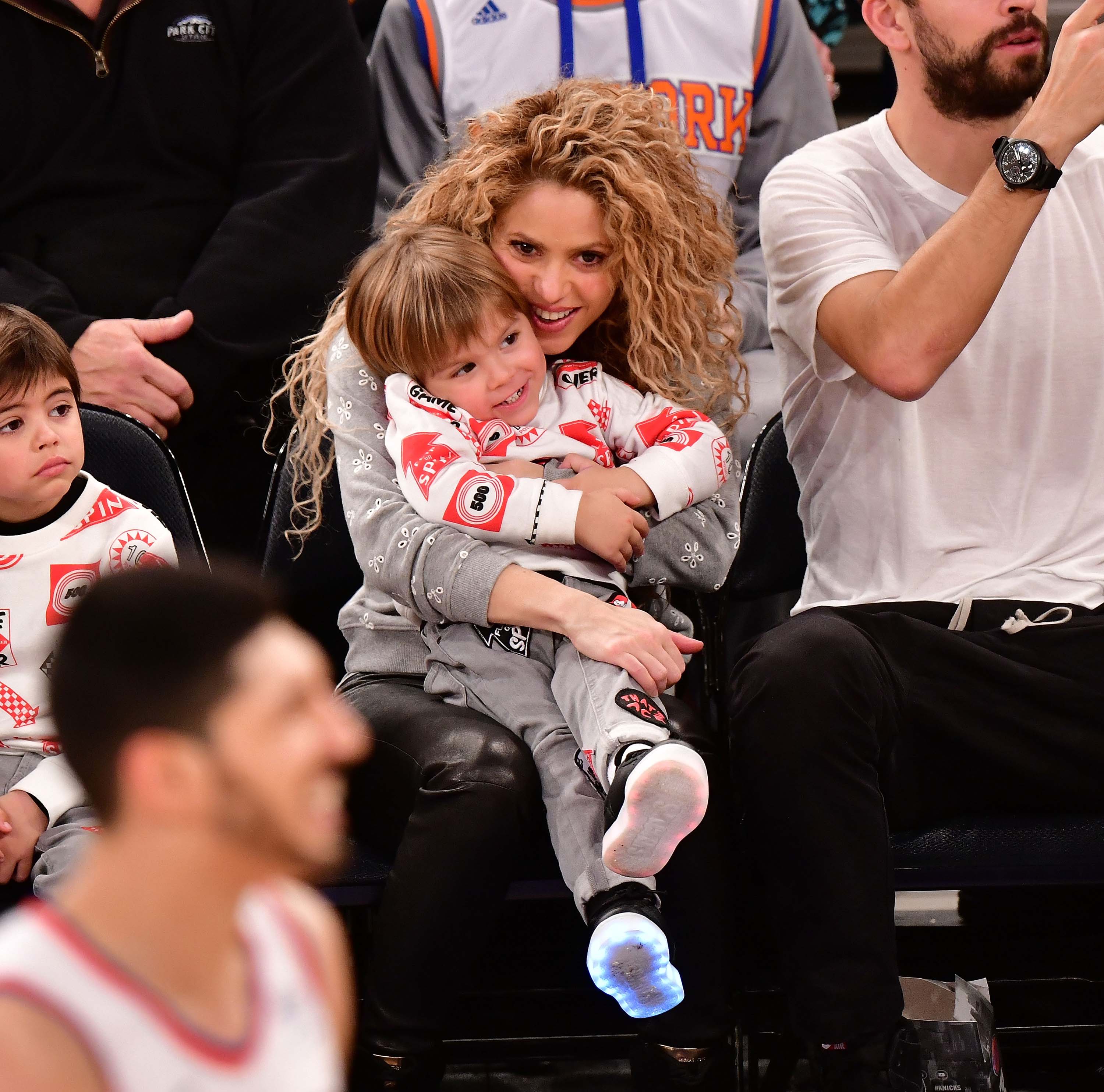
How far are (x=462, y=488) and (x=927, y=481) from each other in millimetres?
661

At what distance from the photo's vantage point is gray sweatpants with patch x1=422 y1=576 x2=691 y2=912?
1.56 m

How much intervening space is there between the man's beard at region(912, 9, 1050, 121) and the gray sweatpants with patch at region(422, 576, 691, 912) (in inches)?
32.8

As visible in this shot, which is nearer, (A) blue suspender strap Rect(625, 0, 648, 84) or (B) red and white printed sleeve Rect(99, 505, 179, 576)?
(B) red and white printed sleeve Rect(99, 505, 179, 576)

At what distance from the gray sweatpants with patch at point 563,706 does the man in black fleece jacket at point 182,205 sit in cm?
83

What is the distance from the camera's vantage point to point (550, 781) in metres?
1.65

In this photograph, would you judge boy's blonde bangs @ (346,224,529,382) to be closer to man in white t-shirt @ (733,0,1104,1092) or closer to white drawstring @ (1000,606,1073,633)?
man in white t-shirt @ (733,0,1104,1092)

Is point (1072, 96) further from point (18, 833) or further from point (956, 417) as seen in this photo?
point (18, 833)

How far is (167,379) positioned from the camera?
2.39 m

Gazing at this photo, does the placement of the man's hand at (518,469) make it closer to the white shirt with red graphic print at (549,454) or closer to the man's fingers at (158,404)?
the white shirt with red graphic print at (549,454)

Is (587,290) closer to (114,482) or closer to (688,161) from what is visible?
(688,161)

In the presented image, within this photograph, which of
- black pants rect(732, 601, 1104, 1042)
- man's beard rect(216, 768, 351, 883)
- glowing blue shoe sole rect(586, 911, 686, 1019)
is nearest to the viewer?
man's beard rect(216, 768, 351, 883)

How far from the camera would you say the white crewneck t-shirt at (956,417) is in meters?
1.92

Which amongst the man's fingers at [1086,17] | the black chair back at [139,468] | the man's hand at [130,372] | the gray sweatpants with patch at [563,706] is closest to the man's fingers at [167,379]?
the man's hand at [130,372]

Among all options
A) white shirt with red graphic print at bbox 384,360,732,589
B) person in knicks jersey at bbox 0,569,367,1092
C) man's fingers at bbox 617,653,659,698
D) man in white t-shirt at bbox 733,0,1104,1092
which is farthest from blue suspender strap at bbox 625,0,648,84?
person in knicks jersey at bbox 0,569,367,1092
